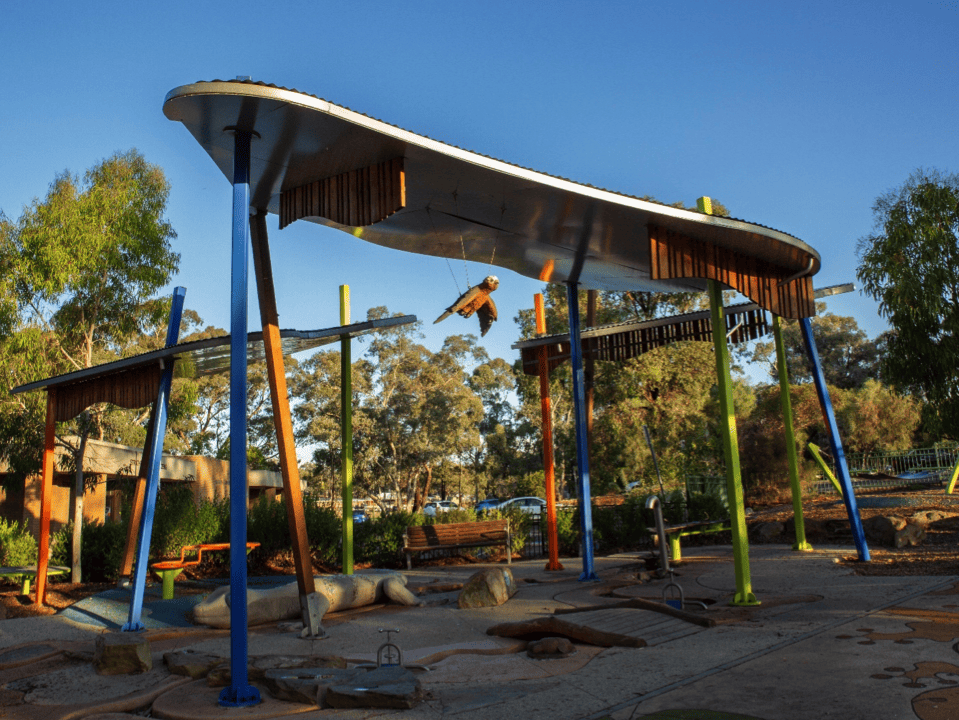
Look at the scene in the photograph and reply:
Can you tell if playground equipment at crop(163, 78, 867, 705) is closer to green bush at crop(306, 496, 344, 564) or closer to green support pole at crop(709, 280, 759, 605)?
green support pole at crop(709, 280, 759, 605)

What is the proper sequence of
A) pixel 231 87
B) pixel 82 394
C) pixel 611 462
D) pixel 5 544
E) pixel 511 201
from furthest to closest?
pixel 611 462, pixel 5 544, pixel 82 394, pixel 511 201, pixel 231 87

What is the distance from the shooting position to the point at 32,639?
7691mm

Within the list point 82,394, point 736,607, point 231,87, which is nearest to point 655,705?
point 736,607

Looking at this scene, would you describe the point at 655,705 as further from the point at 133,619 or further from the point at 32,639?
the point at 32,639

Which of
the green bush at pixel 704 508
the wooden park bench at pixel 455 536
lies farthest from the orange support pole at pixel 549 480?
the green bush at pixel 704 508

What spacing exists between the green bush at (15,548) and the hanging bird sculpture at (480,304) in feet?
35.1

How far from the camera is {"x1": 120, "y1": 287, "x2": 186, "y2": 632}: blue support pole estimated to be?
791 cm

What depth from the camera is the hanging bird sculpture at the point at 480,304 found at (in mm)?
9328

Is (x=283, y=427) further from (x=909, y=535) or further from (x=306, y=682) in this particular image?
(x=909, y=535)

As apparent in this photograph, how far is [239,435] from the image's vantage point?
5.46 m

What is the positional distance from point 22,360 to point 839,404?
3076cm

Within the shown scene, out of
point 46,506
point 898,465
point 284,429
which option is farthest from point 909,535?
point 898,465

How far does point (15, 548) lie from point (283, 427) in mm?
10550

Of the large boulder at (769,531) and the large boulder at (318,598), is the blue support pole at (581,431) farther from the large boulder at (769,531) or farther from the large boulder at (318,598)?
the large boulder at (769,531)
